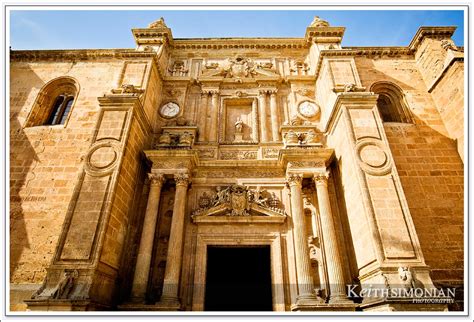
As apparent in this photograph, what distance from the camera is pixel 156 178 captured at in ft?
30.7

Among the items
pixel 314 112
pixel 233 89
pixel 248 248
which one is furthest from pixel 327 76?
pixel 248 248

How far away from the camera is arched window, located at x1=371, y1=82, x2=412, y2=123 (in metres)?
11.4

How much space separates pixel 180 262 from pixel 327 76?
8721 millimetres

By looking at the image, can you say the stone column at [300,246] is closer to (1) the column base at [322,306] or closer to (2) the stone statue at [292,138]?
(1) the column base at [322,306]

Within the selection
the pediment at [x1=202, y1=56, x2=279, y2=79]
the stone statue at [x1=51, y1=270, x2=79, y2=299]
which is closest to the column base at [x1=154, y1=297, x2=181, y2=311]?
the stone statue at [x1=51, y1=270, x2=79, y2=299]

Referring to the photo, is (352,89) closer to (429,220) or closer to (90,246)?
(429,220)

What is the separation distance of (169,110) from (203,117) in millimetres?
1494

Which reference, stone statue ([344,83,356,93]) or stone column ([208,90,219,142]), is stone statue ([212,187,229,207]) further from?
stone statue ([344,83,356,93])

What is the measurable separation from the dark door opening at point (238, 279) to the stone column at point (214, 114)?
4286 millimetres

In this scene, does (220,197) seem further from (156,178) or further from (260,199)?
(156,178)

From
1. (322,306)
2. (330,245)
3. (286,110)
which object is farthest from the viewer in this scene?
(286,110)

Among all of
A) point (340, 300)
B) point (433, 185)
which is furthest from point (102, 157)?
point (433, 185)

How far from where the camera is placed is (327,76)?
10.9 metres

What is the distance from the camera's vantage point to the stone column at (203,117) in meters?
11.1
